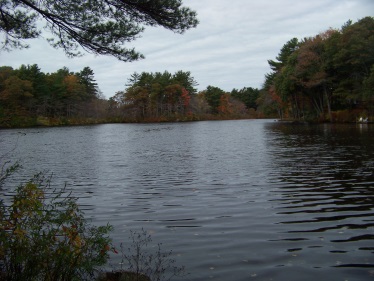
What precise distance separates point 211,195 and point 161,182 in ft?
10.0

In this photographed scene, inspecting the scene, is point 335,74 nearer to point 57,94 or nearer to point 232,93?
point 57,94

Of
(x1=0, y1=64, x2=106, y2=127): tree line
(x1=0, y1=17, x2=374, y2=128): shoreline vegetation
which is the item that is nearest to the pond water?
(x1=0, y1=17, x2=374, y2=128): shoreline vegetation

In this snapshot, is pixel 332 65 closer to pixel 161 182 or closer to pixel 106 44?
pixel 161 182

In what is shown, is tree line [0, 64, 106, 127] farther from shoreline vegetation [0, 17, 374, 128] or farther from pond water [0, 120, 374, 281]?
pond water [0, 120, 374, 281]

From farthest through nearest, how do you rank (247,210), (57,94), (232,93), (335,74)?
(232,93), (57,94), (335,74), (247,210)

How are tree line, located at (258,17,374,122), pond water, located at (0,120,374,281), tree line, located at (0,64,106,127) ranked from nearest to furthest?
1. pond water, located at (0,120,374,281)
2. tree line, located at (258,17,374,122)
3. tree line, located at (0,64,106,127)

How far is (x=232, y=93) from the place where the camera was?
134125 mm

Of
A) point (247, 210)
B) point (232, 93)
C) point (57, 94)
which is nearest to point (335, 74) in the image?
point (247, 210)

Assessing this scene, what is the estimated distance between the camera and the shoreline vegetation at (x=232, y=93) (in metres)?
44.5

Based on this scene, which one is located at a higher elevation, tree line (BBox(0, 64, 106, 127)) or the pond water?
tree line (BBox(0, 64, 106, 127))

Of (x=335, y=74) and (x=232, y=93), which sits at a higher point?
(x=232, y=93)

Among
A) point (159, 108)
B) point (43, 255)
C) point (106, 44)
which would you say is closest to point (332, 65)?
point (106, 44)

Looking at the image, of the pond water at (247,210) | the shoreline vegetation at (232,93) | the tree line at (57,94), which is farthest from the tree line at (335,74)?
the tree line at (57,94)

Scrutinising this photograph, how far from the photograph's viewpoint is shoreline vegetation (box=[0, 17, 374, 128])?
44.5 metres
